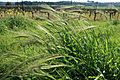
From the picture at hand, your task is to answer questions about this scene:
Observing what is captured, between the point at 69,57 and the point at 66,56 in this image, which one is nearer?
the point at 66,56

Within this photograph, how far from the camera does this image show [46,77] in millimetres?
3287

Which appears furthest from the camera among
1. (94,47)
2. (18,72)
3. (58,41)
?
(58,41)

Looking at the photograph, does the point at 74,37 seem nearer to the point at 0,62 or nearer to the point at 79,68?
the point at 79,68

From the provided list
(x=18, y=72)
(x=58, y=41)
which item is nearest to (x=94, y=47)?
(x=58, y=41)

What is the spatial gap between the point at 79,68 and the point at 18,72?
748 millimetres

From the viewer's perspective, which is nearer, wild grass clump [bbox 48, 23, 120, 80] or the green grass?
the green grass

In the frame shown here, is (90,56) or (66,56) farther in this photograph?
(90,56)

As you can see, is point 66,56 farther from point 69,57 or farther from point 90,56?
point 90,56

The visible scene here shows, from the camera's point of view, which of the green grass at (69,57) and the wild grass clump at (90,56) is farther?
the wild grass clump at (90,56)

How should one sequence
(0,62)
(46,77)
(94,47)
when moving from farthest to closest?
(0,62)
(94,47)
(46,77)

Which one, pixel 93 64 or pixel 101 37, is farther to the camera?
pixel 101 37

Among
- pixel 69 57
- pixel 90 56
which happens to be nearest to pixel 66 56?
pixel 69 57

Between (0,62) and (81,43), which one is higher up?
(81,43)

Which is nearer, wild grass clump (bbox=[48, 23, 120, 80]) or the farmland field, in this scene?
the farmland field
